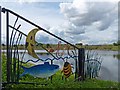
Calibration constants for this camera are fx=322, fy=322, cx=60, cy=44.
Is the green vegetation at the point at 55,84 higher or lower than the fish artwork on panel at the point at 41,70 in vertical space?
lower

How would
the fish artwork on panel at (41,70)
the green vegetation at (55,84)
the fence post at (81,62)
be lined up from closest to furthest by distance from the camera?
the green vegetation at (55,84) < the fish artwork on panel at (41,70) < the fence post at (81,62)

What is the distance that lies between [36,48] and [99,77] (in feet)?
7.67

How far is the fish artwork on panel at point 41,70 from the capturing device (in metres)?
6.52

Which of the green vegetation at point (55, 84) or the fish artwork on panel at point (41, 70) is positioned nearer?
the green vegetation at point (55, 84)

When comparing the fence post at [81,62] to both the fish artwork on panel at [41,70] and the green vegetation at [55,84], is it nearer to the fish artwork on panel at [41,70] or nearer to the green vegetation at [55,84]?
the green vegetation at [55,84]

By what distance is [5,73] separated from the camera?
6.87 metres

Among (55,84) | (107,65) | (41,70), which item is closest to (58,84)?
(55,84)

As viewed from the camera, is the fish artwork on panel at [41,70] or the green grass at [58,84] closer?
the green grass at [58,84]

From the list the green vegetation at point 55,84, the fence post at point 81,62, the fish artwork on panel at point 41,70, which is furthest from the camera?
the fence post at point 81,62

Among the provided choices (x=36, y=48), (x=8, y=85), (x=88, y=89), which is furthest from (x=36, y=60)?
(x=88, y=89)

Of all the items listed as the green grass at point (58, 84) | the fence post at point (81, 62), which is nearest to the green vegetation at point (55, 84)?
the green grass at point (58, 84)

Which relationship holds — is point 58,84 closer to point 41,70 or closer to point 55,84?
point 55,84

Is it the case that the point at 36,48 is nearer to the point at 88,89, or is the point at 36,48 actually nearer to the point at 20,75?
the point at 20,75

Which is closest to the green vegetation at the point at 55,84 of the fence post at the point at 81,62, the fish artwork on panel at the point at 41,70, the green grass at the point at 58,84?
the green grass at the point at 58,84
